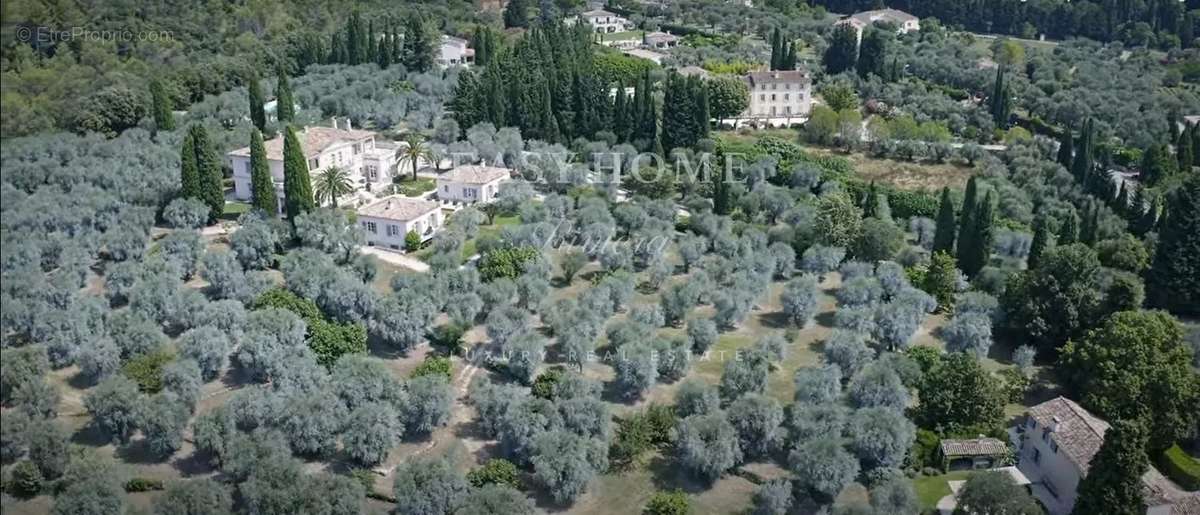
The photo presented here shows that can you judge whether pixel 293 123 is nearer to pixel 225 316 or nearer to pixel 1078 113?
pixel 225 316

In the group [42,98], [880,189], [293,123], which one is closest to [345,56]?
[293,123]

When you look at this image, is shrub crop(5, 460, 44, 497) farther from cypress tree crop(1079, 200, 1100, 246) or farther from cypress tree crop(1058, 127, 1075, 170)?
cypress tree crop(1058, 127, 1075, 170)

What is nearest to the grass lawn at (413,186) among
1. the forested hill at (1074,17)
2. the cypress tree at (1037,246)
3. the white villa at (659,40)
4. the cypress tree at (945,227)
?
the cypress tree at (945,227)

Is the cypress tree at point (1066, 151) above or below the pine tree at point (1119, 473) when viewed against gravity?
above

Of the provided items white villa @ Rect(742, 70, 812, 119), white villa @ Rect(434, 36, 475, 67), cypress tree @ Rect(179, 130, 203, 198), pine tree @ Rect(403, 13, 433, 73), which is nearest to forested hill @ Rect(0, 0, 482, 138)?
white villa @ Rect(434, 36, 475, 67)

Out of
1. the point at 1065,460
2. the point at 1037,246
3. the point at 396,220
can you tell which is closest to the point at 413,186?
the point at 396,220

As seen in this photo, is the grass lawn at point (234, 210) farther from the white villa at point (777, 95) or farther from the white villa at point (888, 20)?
the white villa at point (888, 20)
